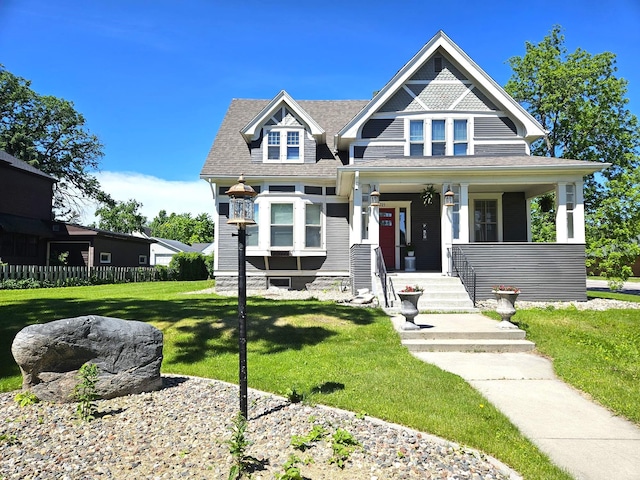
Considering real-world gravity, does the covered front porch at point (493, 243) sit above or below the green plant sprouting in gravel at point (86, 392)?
above

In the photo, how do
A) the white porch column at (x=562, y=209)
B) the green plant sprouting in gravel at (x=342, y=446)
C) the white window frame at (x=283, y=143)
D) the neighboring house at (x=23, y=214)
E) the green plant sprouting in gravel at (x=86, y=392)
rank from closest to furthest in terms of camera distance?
the green plant sprouting in gravel at (x=342, y=446) → the green plant sprouting in gravel at (x=86, y=392) → the white porch column at (x=562, y=209) → the white window frame at (x=283, y=143) → the neighboring house at (x=23, y=214)

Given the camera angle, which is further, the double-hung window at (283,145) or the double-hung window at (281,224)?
the double-hung window at (283,145)

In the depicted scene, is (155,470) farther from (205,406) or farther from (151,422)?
(205,406)

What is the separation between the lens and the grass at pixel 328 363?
13.0ft

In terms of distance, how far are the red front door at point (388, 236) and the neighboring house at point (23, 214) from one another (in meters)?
19.3

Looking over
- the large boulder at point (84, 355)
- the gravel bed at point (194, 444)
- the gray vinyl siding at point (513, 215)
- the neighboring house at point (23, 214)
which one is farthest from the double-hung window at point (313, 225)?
the neighboring house at point (23, 214)

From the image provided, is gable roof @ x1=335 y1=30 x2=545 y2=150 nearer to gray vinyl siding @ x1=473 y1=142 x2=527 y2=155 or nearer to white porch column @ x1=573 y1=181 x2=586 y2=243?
gray vinyl siding @ x1=473 y1=142 x2=527 y2=155

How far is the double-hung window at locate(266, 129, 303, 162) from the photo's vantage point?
51.6 ft

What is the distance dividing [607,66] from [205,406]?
28844 millimetres

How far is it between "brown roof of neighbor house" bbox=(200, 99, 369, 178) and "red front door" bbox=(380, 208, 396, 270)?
2.55 meters

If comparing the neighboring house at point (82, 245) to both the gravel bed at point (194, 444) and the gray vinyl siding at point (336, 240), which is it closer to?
the gray vinyl siding at point (336, 240)

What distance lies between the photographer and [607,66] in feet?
78.1

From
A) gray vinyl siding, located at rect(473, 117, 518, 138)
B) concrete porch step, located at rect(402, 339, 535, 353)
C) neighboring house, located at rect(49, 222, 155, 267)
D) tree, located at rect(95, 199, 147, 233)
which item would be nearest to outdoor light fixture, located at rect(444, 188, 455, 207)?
gray vinyl siding, located at rect(473, 117, 518, 138)

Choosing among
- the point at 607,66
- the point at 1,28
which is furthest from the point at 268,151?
the point at 607,66
